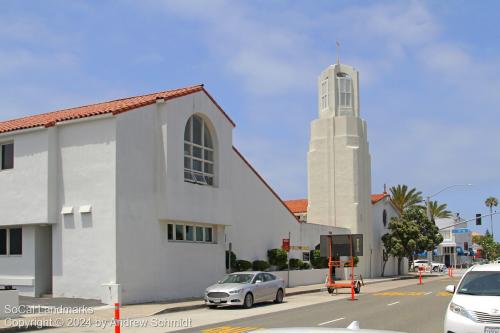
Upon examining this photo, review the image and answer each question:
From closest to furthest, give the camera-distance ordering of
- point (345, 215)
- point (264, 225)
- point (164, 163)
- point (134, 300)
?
point (134, 300) < point (164, 163) < point (264, 225) < point (345, 215)

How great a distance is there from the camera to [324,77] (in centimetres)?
5169

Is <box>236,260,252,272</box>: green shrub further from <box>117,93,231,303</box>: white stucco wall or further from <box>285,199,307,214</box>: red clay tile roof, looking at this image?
<box>285,199,307,214</box>: red clay tile roof

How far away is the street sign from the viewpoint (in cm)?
3234

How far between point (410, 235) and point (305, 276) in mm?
18074

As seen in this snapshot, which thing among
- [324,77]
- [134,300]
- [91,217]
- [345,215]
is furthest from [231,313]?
[324,77]

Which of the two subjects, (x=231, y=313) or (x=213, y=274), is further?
(x=213, y=274)

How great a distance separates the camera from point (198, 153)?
1104 inches

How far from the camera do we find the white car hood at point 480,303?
10.1 m

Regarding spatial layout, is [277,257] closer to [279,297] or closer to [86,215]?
[279,297]

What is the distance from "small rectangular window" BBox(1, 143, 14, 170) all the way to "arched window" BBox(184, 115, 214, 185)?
7.12m

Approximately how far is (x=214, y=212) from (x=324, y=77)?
86.1 ft

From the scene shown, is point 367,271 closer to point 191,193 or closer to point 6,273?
point 191,193

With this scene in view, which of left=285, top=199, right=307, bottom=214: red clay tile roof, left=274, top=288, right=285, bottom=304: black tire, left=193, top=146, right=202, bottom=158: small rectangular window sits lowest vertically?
left=274, top=288, right=285, bottom=304: black tire

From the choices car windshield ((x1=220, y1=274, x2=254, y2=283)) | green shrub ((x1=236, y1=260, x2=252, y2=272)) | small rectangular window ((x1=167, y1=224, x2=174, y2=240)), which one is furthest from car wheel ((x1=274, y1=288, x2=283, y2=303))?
green shrub ((x1=236, y1=260, x2=252, y2=272))
